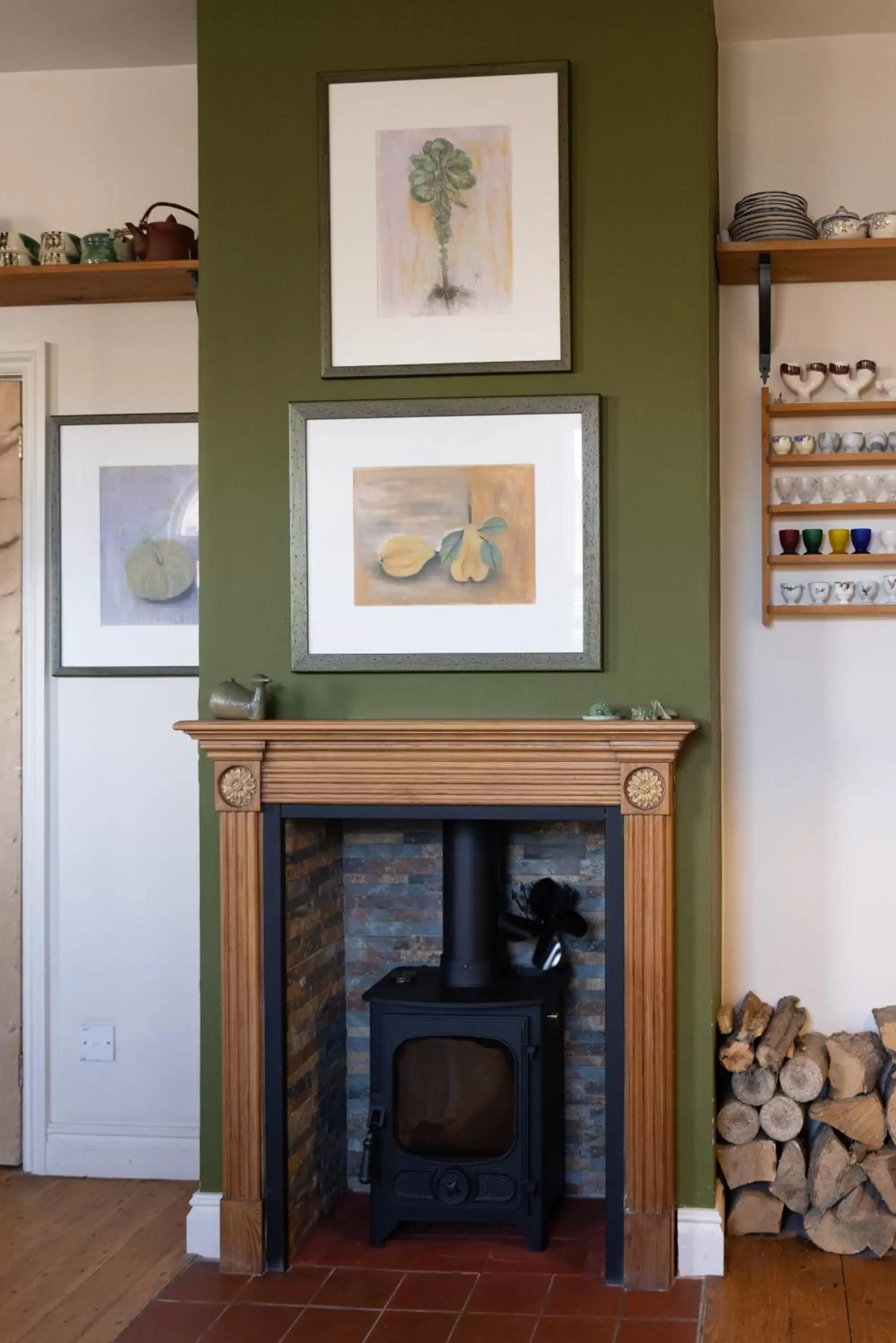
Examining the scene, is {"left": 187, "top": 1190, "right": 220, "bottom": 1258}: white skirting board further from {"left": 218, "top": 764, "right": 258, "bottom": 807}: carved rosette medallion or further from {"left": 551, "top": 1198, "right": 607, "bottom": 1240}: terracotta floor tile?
{"left": 218, "top": 764, "right": 258, "bottom": 807}: carved rosette medallion

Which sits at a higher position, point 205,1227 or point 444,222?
point 444,222

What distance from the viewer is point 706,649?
3107mm

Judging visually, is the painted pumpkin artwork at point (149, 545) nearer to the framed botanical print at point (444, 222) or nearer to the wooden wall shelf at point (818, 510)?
the framed botanical print at point (444, 222)

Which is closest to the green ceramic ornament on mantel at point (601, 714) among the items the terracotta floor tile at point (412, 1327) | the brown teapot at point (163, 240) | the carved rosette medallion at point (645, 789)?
the carved rosette medallion at point (645, 789)

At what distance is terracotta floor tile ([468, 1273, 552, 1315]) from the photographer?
2.96 meters

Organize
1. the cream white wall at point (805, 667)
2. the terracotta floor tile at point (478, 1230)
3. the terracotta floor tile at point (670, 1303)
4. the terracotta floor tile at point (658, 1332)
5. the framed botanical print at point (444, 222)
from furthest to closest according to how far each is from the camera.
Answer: the cream white wall at point (805, 667) < the terracotta floor tile at point (478, 1230) < the framed botanical print at point (444, 222) < the terracotta floor tile at point (670, 1303) < the terracotta floor tile at point (658, 1332)

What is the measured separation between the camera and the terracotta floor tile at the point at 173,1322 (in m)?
2.83

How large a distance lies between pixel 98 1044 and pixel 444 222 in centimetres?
234

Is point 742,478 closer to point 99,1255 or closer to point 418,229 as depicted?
point 418,229

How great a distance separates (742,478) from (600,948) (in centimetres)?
127

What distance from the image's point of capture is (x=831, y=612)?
3.59 metres

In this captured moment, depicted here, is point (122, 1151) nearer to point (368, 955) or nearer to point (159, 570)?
point (368, 955)

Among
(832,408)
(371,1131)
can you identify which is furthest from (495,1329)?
(832,408)

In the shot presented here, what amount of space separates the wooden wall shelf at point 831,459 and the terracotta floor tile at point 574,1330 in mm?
2054
